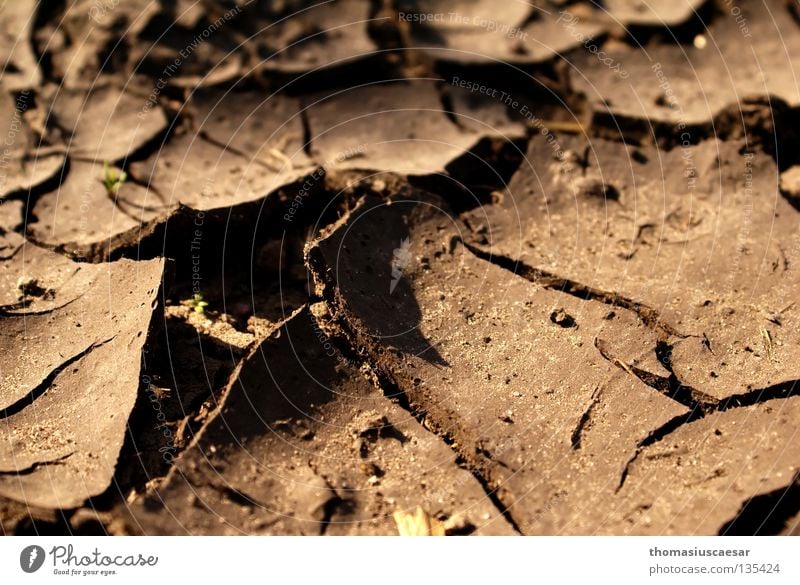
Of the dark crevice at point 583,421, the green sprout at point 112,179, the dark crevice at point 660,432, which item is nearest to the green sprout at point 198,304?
the green sprout at point 112,179

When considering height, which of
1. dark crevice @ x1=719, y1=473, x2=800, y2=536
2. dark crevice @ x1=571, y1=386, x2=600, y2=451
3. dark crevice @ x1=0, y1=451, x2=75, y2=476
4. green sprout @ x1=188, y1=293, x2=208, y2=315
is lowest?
dark crevice @ x1=719, y1=473, x2=800, y2=536

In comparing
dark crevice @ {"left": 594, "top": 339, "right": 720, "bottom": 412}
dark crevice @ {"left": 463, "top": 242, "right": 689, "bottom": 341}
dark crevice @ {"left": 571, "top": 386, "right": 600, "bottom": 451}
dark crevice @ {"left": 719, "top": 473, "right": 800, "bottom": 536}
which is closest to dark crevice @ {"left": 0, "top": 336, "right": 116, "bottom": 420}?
dark crevice @ {"left": 463, "top": 242, "right": 689, "bottom": 341}

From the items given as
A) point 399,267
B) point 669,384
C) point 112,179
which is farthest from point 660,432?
point 112,179

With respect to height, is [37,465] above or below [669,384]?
below

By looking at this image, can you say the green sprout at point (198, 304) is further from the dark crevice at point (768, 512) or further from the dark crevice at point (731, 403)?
the dark crevice at point (768, 512)

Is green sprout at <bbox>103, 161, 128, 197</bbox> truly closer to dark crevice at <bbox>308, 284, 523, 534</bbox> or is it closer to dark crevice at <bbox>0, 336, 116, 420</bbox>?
dark crevice at <bbox>0, 336, 116, 420</bbox>

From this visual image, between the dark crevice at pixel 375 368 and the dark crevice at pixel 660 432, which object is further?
the dark crevice at pixel 375 368

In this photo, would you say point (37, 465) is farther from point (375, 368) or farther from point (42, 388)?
point (375, 368)
